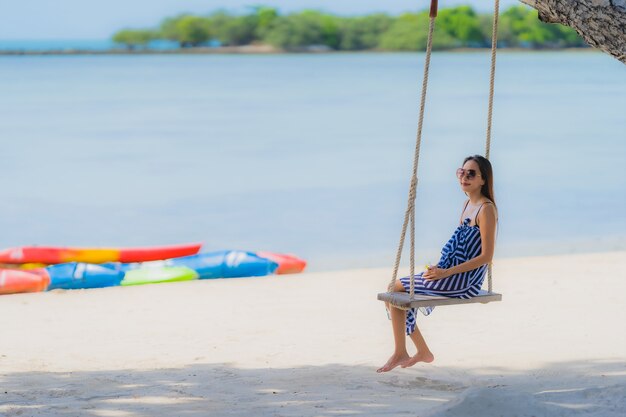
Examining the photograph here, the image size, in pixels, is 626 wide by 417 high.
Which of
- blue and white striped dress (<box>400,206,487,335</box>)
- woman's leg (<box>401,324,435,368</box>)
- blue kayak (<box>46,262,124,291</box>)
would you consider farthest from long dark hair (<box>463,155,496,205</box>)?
blue kayak (<box>46,262,124,291</box>)

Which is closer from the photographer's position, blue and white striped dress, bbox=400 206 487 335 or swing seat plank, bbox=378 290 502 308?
swing seat plank, bbox=378 290 502 308

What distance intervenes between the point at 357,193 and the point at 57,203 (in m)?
4.94

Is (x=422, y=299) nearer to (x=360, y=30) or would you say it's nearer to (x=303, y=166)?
(x=303, y=166)

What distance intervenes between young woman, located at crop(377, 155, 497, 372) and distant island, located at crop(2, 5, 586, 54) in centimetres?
6928

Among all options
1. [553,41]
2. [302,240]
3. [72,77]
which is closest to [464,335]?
[302,240]

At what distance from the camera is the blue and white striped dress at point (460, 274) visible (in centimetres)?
493

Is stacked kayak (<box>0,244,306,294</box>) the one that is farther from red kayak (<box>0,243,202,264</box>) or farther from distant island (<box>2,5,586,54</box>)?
distant island (<box>2,5,586,54</box>)

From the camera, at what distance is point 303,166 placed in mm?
24203

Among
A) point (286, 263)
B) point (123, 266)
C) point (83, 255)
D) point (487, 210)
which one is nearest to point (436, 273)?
point (487, 210)

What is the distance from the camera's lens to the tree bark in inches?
144

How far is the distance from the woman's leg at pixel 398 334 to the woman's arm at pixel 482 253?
0.18m

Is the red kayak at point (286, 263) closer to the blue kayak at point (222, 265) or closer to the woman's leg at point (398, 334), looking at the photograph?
the blue kayak at point (222, 265)

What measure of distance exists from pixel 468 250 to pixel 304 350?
1.58 m

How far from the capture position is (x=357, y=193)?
63.5 ft
